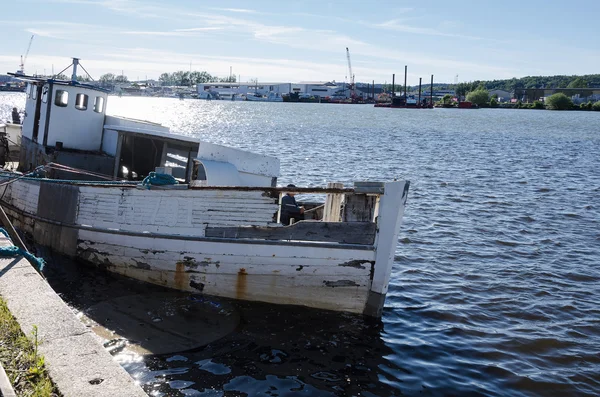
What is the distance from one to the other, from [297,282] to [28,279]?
4.30m

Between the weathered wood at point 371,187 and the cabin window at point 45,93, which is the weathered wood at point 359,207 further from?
the cabin window at point 45,93

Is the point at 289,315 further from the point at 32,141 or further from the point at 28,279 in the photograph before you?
the point at 32,141

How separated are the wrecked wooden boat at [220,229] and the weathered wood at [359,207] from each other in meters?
0.02

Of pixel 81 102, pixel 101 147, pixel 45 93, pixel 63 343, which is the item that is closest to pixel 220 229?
pixel 63 343

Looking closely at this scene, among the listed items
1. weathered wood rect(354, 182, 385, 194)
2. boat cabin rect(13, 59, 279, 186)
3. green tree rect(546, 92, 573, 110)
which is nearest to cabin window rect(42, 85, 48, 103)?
boat cabin rect(13, 59, 279, 186)

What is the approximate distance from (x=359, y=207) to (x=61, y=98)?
28.6 feet

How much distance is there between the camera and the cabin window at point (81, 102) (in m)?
14.7

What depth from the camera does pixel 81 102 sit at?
581 inches

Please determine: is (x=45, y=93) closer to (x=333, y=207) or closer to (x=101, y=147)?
(x=101, y=147)

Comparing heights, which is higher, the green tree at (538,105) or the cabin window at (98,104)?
the green tree at (538,105)

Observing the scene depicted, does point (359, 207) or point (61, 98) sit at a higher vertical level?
point (61, 98)

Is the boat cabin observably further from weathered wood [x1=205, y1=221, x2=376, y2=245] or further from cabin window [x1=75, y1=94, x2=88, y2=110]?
weathered wood [x1=205, y1=221, x2=376, y2=245]

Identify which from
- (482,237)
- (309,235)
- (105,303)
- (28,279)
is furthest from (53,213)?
(482,237)

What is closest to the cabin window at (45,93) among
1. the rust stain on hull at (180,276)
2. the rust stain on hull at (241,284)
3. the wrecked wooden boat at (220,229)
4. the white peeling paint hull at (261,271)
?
the wrecked wooden boat at (220,229)
